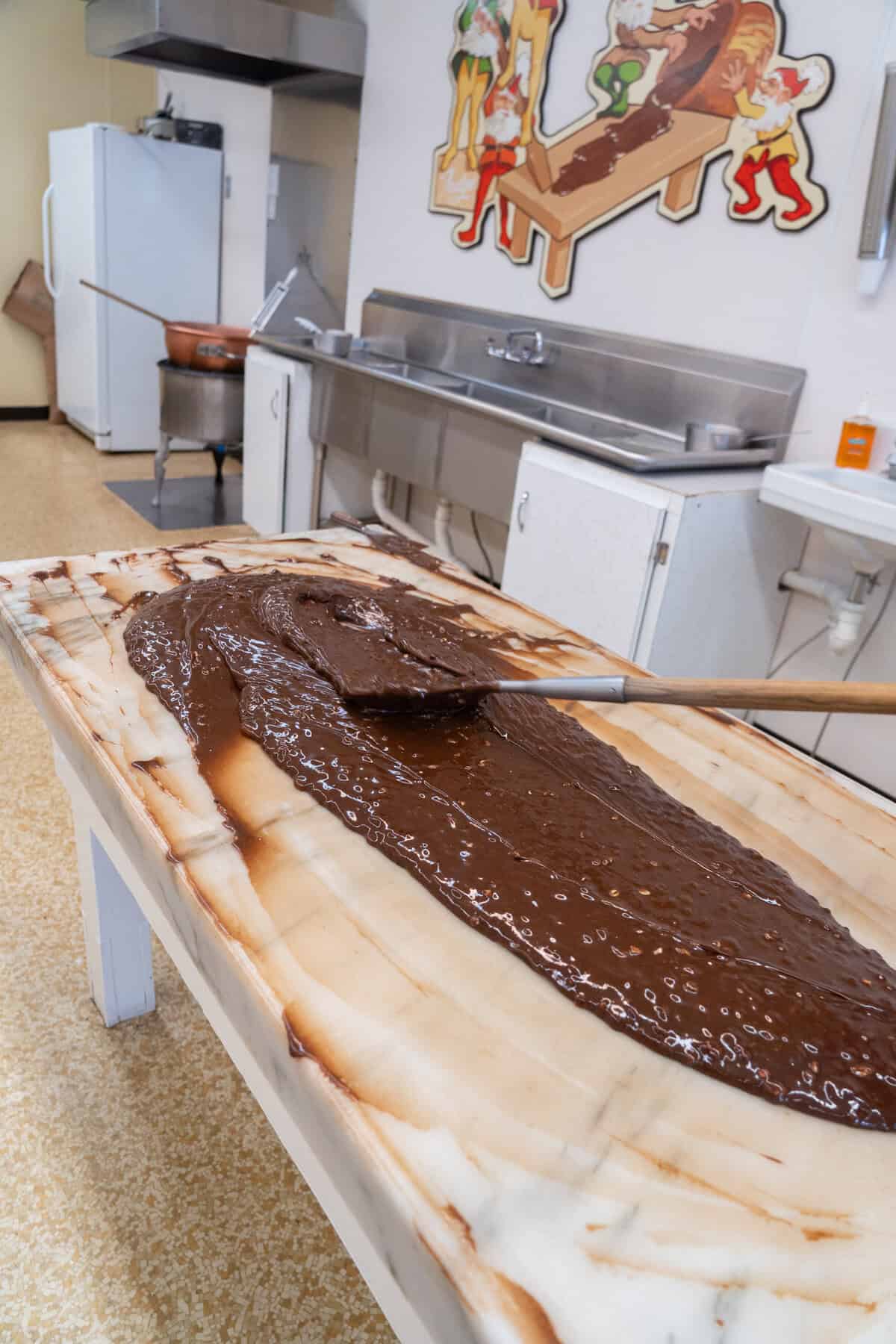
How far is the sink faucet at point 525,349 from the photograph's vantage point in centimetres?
342

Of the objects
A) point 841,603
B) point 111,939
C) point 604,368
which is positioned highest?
point 604,368

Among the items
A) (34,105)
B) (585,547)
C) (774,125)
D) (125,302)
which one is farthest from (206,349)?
(34,105)

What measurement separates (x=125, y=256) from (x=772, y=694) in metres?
5.26

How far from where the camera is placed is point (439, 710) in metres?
1.22

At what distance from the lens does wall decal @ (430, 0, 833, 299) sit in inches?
102

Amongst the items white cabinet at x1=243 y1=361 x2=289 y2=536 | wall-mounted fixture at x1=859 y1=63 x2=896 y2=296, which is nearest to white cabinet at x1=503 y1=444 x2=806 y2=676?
wall-mounted fixture at x1=859 y1=63 x2=896 y2=296

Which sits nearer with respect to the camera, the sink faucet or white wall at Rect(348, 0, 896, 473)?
white wall at Rect(348, 0, 896, 473)

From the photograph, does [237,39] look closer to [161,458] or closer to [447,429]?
[161,458]

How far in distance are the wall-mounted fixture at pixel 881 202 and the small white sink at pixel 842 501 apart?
510mm

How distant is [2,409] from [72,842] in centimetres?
491

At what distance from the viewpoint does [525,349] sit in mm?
3453

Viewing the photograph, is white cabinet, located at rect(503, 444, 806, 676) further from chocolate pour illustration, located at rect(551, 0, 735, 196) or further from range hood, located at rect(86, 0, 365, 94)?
range hood, located at rect(86, 0, 365, 94)

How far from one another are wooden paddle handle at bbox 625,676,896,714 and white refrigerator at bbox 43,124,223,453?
5.07 meters

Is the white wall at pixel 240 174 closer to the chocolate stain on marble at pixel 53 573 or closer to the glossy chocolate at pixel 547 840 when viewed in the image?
the chocolate stain on marble at pixel 53 573
